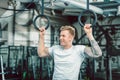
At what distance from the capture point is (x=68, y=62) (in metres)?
2.93

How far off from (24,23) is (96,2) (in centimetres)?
210

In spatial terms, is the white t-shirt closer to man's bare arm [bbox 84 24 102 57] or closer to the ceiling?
man's bare arm [bbox 84 24 102 57]

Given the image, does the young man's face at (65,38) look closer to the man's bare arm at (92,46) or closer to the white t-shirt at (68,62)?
the white t-shirt at (68,62)

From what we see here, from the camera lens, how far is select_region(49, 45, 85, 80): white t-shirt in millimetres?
2904

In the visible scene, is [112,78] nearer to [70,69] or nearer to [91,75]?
[91,75]

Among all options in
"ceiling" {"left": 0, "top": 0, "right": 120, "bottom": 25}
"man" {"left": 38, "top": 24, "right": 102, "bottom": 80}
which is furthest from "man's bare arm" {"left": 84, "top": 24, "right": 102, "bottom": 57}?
"ceiling" {"left": 0, "top": 0, "right": 120, "bottom": 25}

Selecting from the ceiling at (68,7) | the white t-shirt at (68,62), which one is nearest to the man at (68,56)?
A: the white t-shirt at (68,62)

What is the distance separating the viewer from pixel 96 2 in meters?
6.02

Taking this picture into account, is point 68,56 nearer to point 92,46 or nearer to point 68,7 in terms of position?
point 92,46

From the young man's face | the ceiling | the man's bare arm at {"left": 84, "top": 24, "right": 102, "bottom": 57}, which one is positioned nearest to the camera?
the man's bare arm at {"left": 84, "top": 24, "right": 102, "bottom": 57}

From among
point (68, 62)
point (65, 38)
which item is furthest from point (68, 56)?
point (65, 38)

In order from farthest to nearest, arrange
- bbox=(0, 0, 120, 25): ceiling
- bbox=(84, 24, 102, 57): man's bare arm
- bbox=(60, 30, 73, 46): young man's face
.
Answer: bbox=(0, 0, 120, 25): ceiling, bbox=(60, 30, 73, 46): young man's face, bbox=(84, 24, 102, 57): man's bare arm

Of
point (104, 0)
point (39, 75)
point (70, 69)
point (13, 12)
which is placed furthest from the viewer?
point (13, 12)

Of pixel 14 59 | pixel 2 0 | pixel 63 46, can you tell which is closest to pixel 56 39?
pixel 14 59
